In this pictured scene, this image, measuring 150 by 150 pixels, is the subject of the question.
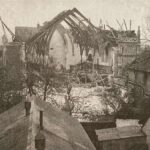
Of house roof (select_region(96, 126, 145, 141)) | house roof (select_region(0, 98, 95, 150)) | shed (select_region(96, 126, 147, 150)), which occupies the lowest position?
shed (select_region(96, 126, 147, 150))

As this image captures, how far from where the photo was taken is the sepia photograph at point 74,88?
8.78 metres

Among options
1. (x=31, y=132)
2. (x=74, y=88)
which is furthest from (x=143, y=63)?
(x=31, y=132)

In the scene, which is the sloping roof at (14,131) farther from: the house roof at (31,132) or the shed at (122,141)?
the shed at (122,141)

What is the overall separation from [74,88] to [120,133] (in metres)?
12.0

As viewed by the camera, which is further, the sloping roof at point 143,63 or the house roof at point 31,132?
the sloping roof at point 143,63

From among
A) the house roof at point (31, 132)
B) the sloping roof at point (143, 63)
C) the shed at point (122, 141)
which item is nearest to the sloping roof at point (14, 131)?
the house roof at point (31, 132)

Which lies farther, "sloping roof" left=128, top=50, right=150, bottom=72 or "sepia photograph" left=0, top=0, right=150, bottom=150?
"sloping roof" left=128, top=50, right=150, bottom=72

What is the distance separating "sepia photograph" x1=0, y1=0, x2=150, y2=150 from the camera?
8.78m

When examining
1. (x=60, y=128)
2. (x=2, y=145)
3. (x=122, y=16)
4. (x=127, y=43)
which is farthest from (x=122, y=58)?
(x=2, y=145)

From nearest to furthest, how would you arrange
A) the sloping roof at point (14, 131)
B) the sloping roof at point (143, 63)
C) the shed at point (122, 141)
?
the sloping roof at point (14, 131) < the shed at point (122, 141) < the sloping roof at point (143, 63)

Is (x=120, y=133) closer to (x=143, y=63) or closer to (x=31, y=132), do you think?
(x=31, y=132)

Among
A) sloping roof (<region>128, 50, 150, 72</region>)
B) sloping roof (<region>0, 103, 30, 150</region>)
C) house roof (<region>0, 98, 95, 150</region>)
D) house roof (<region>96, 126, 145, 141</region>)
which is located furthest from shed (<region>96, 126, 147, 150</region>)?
sloping roof (<region>128, 50, 150, 72</region>)

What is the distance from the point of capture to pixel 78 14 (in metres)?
28.6

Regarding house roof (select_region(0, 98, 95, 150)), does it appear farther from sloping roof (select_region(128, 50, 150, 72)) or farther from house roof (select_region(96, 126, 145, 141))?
sloping roof (select_region(128, 50, 150, 72))
